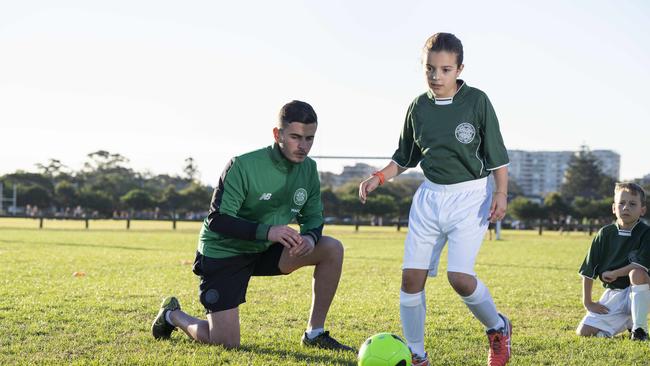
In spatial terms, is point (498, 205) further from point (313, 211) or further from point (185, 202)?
point (185, 202)

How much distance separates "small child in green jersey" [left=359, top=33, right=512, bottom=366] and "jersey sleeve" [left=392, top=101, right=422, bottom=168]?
0.57ft

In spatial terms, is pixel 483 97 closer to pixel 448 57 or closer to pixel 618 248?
pixel 448 57

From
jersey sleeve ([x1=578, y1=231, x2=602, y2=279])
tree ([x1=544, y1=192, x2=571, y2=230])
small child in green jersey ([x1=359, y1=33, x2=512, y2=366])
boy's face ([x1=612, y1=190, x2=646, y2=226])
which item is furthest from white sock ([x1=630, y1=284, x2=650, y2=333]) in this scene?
tree ([x1=544, y1=192, x2=571, y2=230])

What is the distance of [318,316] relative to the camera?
5469 millimetres

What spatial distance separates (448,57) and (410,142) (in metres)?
0.80

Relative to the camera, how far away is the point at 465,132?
463cm

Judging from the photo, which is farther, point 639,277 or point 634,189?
point 634,189

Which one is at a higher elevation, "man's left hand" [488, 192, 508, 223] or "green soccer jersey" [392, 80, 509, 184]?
"green soccer jersey" [392, 80, 509, 184]

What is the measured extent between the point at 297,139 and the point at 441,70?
1257 millimetres

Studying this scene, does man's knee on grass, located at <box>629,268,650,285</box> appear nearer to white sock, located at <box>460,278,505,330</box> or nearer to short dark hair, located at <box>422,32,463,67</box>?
white sock, located at <box>460,278,505,330</box>

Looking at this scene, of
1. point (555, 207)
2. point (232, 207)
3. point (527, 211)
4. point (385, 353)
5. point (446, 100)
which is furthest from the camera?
point (555, 207)

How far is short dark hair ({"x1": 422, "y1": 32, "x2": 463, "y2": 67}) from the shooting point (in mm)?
4469

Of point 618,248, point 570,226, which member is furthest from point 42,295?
point 570,226

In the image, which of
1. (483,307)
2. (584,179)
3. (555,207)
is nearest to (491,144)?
(483,307)
